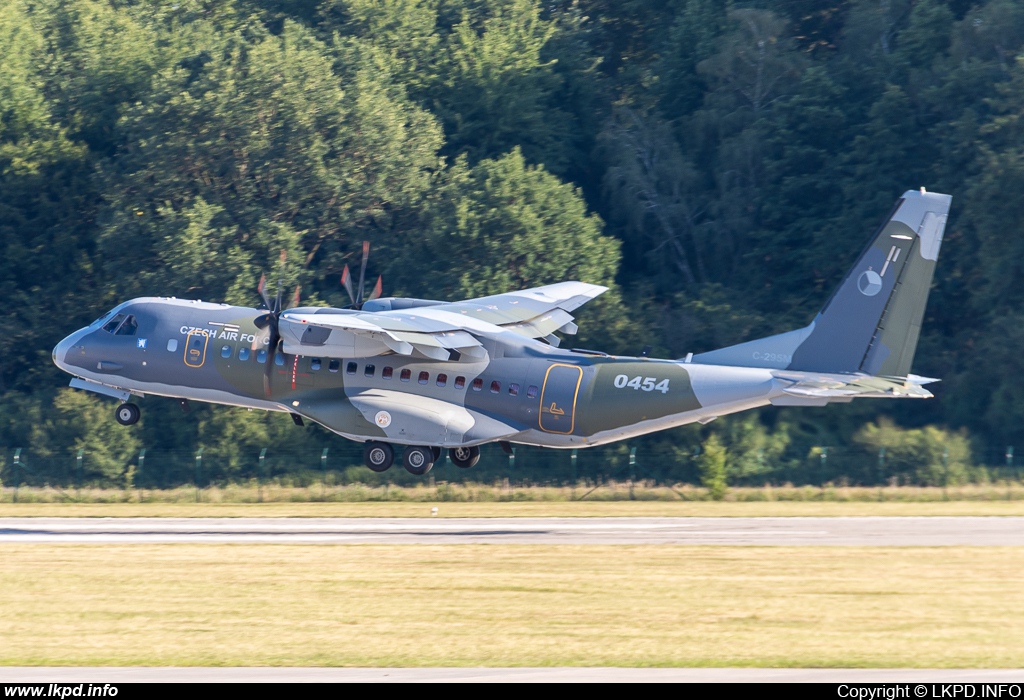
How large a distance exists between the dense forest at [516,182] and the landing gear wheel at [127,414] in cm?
838

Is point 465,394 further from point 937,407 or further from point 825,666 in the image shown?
point 937,407

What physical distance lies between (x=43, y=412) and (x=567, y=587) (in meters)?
30.7

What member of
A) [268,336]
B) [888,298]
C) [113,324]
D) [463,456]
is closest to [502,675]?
[888,298]

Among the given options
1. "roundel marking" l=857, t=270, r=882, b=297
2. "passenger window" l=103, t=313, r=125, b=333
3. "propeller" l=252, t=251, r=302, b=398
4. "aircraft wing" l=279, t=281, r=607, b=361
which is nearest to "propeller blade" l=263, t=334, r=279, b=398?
"propeller" l=252, t=251, r=302, b=398

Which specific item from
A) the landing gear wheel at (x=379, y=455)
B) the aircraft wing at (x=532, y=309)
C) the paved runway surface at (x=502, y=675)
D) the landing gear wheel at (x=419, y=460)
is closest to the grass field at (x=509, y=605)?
the paved runway surface at (x=502, y=675)

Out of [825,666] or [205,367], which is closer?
[825,666]

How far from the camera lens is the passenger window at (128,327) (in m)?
31.2

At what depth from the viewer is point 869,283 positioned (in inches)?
1070

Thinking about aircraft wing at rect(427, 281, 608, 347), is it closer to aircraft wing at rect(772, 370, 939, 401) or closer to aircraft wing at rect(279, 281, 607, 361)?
aircraft wing at rect(279, 281, 607, 361)

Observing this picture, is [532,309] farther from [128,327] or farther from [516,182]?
[516,182]

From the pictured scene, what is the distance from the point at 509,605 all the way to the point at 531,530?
29.7 feet

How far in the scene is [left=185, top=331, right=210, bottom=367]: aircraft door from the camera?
30.5 metres

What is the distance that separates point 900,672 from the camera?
14.1 meters
